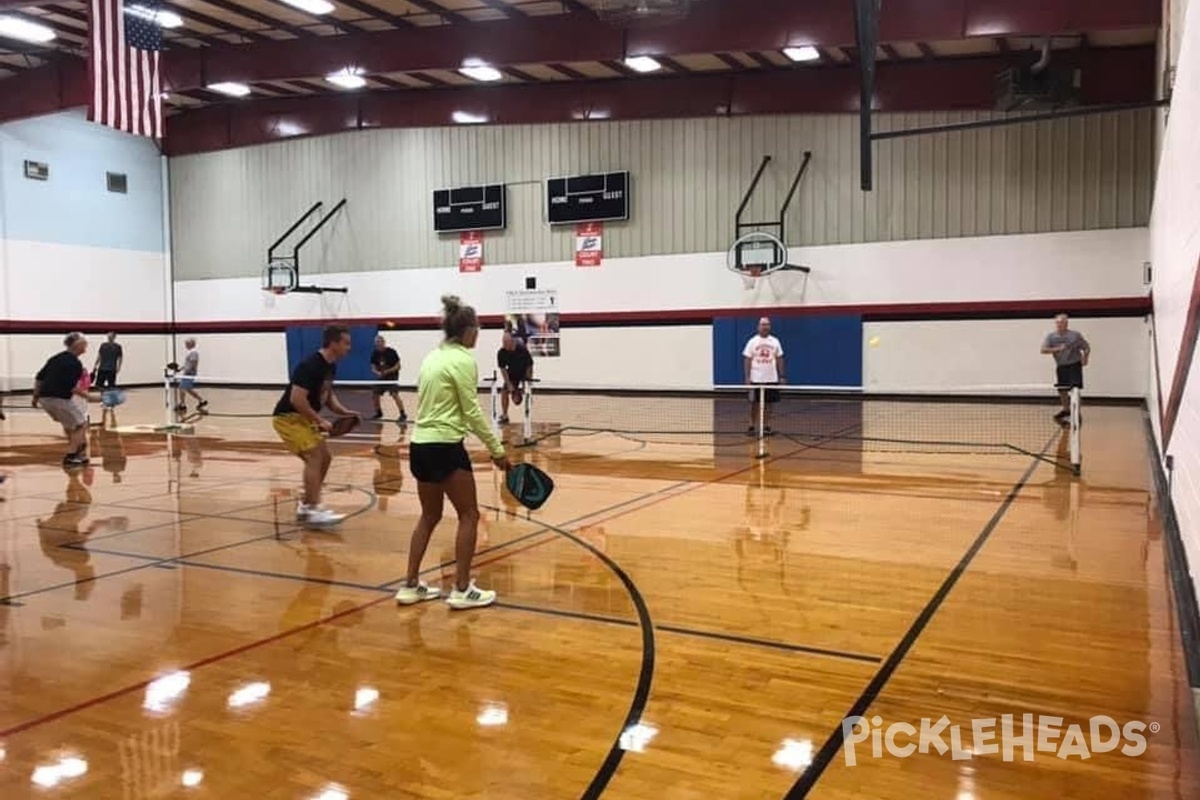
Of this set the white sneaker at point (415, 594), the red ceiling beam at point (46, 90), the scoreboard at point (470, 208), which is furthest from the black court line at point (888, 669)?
the red ceiling beam at point (46, 90)

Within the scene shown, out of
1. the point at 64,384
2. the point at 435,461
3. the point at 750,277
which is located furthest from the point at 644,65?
the point at 435,461

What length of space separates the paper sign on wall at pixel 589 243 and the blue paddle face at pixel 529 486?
59.1 feet

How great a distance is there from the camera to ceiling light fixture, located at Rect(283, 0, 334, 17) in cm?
1716

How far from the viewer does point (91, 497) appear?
9.49 meters

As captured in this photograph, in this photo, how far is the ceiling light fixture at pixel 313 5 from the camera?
17156mm

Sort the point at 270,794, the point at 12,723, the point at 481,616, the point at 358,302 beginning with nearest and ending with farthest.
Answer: the point at 270,794, the point at 12,723, the point at 481,616, the point at 358,302

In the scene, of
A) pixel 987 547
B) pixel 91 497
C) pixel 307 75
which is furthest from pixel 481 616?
pixel 307 75

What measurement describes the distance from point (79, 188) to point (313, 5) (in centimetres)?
1304

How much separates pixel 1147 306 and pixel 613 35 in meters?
11.2

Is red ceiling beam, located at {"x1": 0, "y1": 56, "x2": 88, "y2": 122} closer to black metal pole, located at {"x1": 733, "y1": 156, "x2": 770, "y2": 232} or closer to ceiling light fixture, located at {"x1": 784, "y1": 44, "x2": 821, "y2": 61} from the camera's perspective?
black metal pole, located at {"x1": 733, "y1": 156, "x2": 770, "y2": 232}

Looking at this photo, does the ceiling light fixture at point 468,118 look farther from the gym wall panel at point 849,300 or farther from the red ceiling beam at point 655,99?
the gym wall panel at point 849,300

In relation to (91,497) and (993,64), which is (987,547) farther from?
(993,64)

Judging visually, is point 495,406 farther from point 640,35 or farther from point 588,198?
point 588,198

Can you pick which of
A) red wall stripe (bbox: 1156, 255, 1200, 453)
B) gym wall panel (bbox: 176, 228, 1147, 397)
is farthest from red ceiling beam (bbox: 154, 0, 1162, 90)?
red wall stripe (bbox: 1156, 255, 1200, 453)
